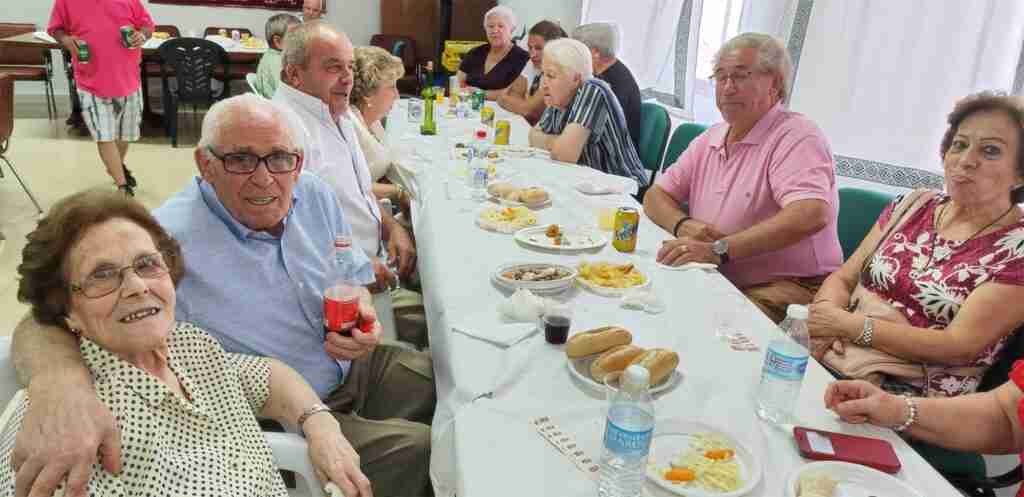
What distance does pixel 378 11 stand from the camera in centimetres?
825

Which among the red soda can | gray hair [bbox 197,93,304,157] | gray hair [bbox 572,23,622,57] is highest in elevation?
gray hair [bbox 572,23,622,57]

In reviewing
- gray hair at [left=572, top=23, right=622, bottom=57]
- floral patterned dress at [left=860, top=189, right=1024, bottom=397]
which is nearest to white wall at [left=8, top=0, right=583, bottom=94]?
gray hair at [left=572, top=23, right=622, bottom=57]

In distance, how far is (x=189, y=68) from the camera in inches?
241

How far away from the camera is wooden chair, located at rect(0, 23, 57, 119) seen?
6.71 m

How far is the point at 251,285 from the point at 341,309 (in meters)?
0.22

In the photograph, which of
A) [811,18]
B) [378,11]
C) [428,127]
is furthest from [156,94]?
[811,18]

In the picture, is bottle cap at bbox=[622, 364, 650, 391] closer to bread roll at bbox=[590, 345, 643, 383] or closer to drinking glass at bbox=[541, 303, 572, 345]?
bread roll at bbox=[590, 345, 643, 383]

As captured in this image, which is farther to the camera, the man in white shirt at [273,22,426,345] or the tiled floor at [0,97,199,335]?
the tiled floor at [0,97,199,335]

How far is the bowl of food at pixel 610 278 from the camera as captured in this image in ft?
5.62

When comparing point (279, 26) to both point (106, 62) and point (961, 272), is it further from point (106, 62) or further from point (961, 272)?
point (961, 272)

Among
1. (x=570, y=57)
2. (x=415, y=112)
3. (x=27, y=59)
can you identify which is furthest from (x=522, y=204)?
(x=27, y=59)

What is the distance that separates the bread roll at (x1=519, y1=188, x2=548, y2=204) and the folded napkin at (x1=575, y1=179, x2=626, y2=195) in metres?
0.25

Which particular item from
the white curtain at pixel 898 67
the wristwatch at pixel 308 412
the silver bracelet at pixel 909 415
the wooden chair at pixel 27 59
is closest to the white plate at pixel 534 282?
the wristwatch at pixel 308 412

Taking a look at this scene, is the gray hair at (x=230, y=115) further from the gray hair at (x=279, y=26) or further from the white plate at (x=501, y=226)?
the gray hair at (x=279, y=26)
